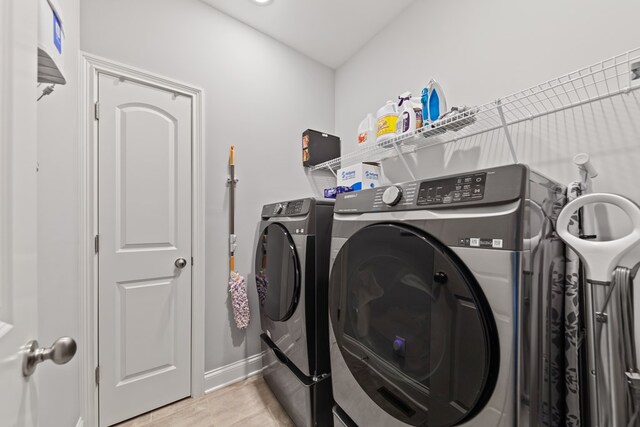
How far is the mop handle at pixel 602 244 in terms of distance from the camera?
2.40 ft

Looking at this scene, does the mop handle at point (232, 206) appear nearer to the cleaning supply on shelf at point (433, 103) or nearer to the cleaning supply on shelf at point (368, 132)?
the cleaning supply on shelf at point (368, 132)

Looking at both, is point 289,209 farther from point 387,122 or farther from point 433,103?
point 433,103

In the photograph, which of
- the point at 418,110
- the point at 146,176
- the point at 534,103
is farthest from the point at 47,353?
the point at 534,103

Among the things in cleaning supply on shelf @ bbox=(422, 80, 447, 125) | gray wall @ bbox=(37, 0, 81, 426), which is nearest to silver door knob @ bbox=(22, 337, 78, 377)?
gray wall @ bbox=(37, 0, 81, 426)

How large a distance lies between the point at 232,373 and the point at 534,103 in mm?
2454

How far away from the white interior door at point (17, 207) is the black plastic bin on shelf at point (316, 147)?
1773mm

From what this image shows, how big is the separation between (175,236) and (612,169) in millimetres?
2232

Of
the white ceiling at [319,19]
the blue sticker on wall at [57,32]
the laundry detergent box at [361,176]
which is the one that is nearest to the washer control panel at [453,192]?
the laundry detergent box at [361,176]

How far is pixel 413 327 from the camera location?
812 mm

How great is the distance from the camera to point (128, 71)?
1580 millimetres

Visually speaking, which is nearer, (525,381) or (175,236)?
(525,381)

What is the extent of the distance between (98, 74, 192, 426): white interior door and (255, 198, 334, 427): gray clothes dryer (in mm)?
687

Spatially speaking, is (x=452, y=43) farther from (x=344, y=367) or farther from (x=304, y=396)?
(x=304, y=396)

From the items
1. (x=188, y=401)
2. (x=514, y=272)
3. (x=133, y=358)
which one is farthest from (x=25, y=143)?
(x=188, y=401)
